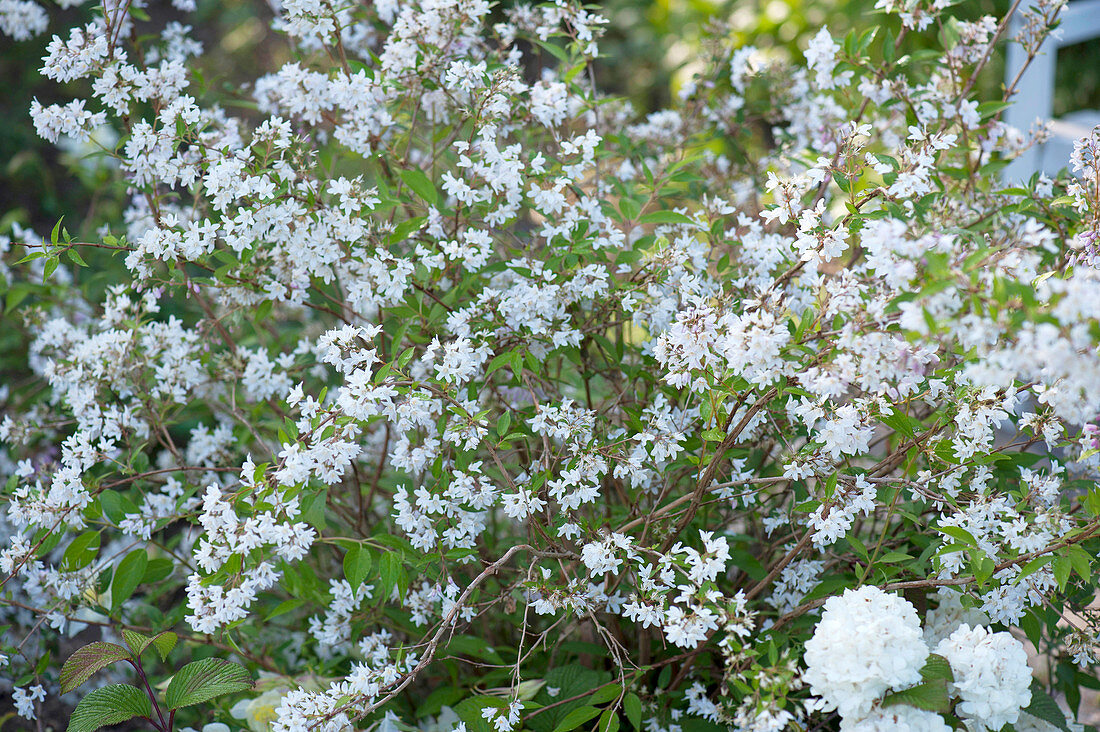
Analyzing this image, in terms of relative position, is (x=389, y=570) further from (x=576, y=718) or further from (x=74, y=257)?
(x=74, y=257)

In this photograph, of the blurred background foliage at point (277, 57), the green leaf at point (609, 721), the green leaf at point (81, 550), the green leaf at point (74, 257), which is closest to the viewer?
the green leaf at point (609, 721)

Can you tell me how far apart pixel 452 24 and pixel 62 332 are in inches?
47.7

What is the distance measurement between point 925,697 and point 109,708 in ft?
4.45

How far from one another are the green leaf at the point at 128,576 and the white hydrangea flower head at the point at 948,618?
5.04 feet

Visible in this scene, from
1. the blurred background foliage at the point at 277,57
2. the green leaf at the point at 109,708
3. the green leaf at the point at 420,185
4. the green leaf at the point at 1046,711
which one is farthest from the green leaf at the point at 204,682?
the blurred background foliage at the point at 277,57

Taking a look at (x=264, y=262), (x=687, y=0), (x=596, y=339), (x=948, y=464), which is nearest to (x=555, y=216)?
(x=596, y=339)

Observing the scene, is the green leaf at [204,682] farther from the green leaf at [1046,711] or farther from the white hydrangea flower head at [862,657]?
the green leaf at [1046,711]

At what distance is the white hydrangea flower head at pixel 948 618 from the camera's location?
1567 mm

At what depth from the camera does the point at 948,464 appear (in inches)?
57.9

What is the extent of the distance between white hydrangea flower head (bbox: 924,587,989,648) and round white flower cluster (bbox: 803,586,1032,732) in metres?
→ 0.27

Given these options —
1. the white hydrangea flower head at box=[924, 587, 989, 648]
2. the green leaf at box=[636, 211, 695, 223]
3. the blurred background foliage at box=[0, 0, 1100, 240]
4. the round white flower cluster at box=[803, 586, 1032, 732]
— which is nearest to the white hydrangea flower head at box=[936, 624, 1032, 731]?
the round white flower cluster at box=[803, 586, 1032, 732]

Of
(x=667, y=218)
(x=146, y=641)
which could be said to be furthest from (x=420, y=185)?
(x=146, y=641)

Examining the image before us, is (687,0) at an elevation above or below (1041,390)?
above

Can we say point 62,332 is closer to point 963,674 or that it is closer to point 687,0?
point 963,674
